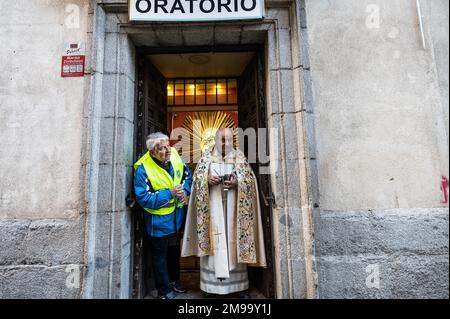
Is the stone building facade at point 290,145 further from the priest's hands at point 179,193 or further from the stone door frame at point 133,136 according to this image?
the priest's hands at point 179,193

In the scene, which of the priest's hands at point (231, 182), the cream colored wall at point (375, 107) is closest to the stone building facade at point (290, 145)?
the cream colored wall at point (375, 107)

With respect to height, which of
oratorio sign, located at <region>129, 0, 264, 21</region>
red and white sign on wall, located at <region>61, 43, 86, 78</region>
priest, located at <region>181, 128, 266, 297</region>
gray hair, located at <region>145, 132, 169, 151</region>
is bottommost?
priest, located at <region>181, 128, 266, 297</region>

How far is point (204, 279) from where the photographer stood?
3371 millimetres

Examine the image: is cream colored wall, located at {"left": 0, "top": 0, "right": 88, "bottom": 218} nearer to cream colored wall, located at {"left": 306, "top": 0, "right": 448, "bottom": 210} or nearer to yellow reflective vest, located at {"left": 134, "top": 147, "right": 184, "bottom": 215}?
yellow reflective vest, located at {"left": 134, "top": 147, "right": 184, "bottom": 215}

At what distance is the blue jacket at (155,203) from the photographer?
310cm

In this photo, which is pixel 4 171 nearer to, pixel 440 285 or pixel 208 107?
pixel 208 107

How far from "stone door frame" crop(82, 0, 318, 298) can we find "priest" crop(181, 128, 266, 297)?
305 millimetres

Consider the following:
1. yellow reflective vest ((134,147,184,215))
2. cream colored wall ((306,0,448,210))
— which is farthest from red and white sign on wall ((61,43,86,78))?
cream colored wall ((306,0,448,210))

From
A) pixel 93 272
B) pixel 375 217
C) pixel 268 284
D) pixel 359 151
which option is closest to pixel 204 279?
pixel 268 284

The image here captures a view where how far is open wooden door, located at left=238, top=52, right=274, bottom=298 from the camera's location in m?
3.33

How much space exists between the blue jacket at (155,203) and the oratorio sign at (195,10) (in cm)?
177

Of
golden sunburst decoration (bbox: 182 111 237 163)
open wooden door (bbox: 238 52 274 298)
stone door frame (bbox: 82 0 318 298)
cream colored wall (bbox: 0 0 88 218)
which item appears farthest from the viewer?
golden sunburst decoration (bbox: 182 111 237 163)

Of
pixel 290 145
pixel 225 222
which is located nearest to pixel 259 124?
pixel 290 145
